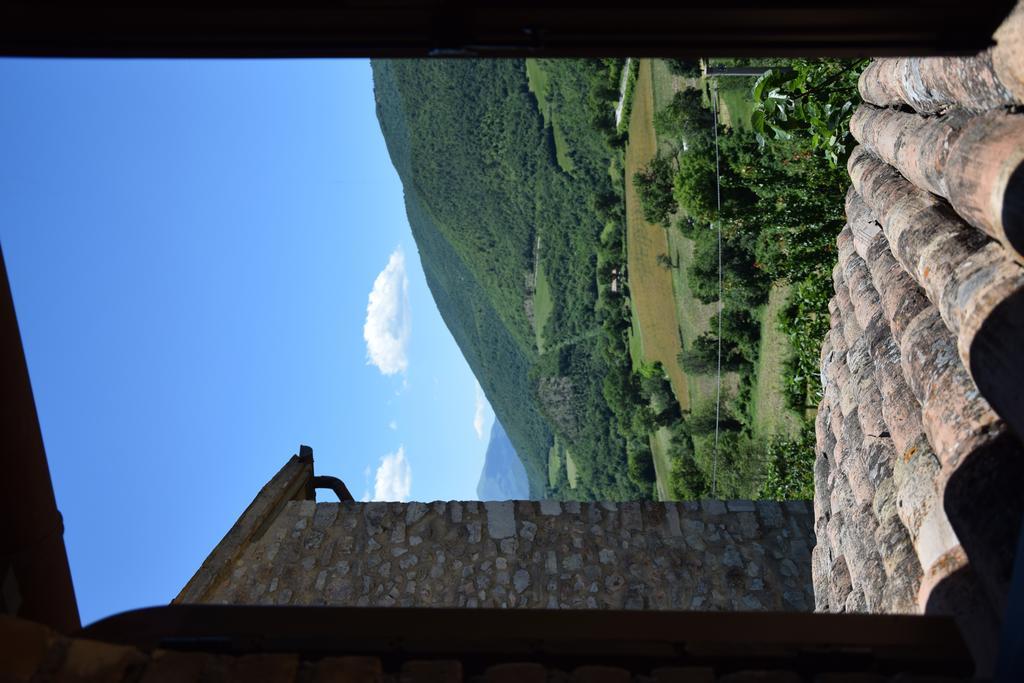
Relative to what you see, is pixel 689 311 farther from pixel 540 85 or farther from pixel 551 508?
pixel 551 508

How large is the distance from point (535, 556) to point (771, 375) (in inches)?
844

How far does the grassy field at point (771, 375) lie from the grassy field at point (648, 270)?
8121 mm

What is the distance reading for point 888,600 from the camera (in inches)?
107

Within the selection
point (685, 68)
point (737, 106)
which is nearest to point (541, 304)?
point (685, 68)

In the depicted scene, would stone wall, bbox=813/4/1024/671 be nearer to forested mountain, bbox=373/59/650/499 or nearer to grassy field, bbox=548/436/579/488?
forested mountain, bbox=373/59/650/499

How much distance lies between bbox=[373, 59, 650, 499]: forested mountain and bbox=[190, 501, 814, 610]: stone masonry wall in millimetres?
36402

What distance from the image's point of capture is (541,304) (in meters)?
57.1

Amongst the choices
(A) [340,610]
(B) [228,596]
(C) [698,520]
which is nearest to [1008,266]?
→ (A) [340,610]
